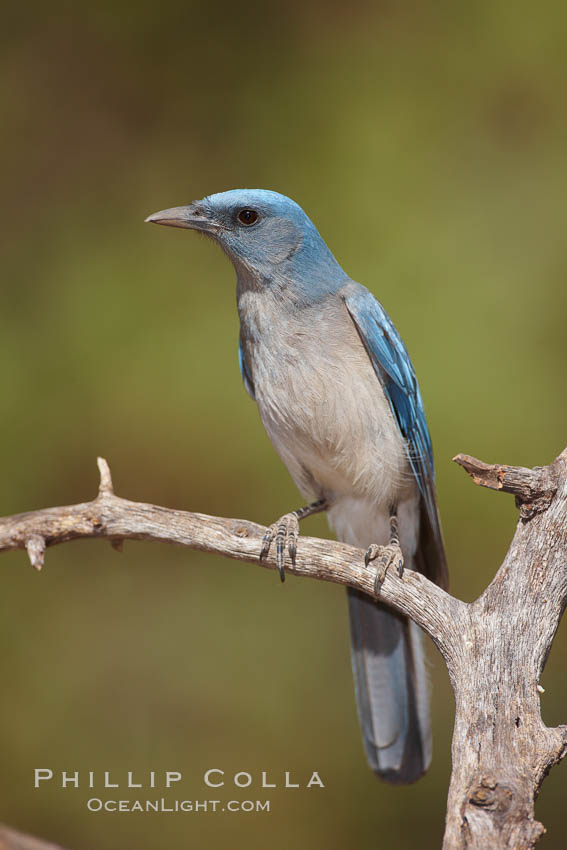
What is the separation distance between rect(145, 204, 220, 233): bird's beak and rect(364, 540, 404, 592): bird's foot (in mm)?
1311

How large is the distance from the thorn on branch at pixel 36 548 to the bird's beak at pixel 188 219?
1212mm

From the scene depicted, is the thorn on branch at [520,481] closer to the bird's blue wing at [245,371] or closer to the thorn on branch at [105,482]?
the thorn on branch at [105,482]

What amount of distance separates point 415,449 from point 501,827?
4.75 ft

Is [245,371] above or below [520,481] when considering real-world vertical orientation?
above

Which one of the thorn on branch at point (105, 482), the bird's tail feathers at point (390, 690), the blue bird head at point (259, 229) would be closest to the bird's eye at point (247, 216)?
the blue bird head at point (259, 229)

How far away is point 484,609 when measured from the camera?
7.57 feet

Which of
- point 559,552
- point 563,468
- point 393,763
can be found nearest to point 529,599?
point 559,552

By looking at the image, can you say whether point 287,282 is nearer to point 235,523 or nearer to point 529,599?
point 235,523

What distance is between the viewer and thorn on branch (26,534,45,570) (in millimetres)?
2514

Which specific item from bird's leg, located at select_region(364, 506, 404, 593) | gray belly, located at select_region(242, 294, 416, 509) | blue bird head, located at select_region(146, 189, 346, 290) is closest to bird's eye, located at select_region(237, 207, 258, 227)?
blue bird head, located at select_region(146, 189, 346, 290)

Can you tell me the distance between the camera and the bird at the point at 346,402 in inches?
115

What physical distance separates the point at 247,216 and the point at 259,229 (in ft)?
0.23

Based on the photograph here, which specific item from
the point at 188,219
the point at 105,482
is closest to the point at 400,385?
the point at 188,219

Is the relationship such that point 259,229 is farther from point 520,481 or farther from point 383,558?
point 520,481
